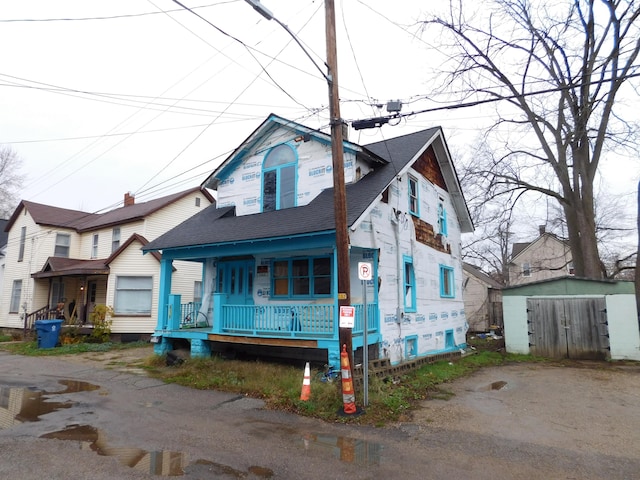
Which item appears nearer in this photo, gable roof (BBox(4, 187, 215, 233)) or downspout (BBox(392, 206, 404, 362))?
Result: downspout (BBox(392, 206, 404, 362))

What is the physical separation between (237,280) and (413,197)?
6.62m

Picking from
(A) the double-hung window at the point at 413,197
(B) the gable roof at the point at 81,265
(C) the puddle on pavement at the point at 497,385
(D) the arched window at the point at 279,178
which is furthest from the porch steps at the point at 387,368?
(B) the gable roof at the point at 81,265

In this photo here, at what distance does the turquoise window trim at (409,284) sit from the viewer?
42.7 feet

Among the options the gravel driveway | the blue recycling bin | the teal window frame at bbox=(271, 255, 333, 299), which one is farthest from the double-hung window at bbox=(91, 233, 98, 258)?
the gravel driveway

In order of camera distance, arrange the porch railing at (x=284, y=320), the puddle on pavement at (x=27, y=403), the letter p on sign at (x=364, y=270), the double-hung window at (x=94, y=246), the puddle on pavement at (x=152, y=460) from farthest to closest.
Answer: the double-hung window at (x=94, y=246)
the porch railing at (x=284, y=320)
the letter p on sign at (x=364, y=270)
the puddle on pavement at (x=27, y=403)
the puddle on pavement at (x=152, y=460)

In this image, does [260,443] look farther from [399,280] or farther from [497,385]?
[399,280]

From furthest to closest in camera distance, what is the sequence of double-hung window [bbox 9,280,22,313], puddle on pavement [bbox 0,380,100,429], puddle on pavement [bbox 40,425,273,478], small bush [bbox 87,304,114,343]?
1. double-hung window [bbox 9,280,22,313]
2. small bush [bbox 87,304,114,343]
3. puddle on pavement [bbox 0,380,100,429]
4. puddle on pavement [bbox 40,425,273,478]

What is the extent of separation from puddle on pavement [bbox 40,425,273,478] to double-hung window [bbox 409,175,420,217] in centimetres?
1036

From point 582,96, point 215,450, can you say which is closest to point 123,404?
point 215,450

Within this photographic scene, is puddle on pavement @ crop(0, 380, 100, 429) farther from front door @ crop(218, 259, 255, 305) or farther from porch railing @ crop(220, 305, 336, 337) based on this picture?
front door @ crop(218, 259, 255, 305)

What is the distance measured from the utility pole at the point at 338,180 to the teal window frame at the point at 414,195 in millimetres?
6387

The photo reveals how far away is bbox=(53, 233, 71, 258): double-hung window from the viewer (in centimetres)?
2344

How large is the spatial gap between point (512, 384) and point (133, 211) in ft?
67.1

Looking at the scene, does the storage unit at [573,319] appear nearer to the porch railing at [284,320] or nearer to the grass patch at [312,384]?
the grass patch at [312,384]
